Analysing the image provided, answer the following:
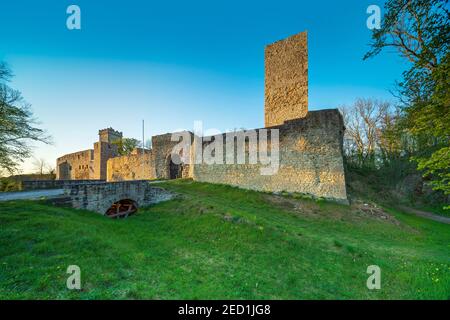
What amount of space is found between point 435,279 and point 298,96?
15687 millimetres

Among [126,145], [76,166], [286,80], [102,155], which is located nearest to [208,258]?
[286,80]

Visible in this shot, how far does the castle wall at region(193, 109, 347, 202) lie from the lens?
13273 millimetres

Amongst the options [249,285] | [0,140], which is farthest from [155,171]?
[249,285]

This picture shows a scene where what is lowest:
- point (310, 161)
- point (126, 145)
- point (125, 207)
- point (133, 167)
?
point (125, 207)

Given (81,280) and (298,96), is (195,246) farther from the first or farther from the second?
(298,96)

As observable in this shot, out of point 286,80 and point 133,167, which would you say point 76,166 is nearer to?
point 133,167

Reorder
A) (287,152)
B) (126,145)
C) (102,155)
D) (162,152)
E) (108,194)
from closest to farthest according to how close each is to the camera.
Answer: (108,194), (287,152), (162,152), (102,155), (126,145)

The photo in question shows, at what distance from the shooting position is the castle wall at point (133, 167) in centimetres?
2353

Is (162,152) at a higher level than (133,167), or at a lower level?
higher

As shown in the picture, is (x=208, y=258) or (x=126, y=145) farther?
(x=126, y=145)

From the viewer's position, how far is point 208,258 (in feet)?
18.6

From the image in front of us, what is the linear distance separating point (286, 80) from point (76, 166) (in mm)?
38074

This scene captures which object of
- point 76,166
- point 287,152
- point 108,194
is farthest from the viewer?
point 76,166

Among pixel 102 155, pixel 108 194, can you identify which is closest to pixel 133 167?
pixel 102 155
